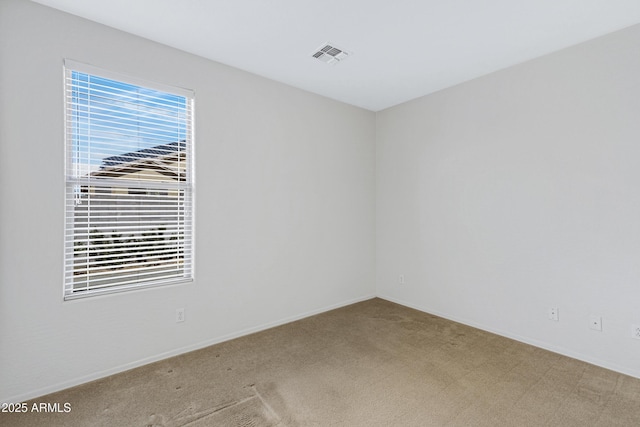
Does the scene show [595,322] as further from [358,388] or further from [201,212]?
[201,212]

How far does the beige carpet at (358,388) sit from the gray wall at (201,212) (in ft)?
0.95

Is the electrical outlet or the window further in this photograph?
the electrical outlet

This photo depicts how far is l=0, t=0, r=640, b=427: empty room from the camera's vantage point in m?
2.10

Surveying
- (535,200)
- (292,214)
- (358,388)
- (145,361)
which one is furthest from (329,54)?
(145,361)

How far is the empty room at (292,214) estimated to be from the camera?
2100mm

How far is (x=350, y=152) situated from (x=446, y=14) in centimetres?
212

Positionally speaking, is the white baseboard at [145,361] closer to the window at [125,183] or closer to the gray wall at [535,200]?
the window at [125,183]

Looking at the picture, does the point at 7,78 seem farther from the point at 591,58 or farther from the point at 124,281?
the point at 591,58

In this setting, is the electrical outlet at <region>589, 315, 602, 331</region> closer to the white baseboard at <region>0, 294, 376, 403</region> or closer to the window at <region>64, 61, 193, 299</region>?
the white baseboard at <region>0, 294, 376, 403</region>

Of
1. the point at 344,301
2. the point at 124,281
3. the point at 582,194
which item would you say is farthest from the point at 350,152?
the point at 124,281

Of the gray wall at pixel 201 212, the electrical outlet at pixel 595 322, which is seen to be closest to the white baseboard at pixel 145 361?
the gray wall at pixel 201 212

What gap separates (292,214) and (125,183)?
1.70m

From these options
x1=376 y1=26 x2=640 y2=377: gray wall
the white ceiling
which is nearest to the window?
the white ceiling

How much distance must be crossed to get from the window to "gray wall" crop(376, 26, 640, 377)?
2769mm
